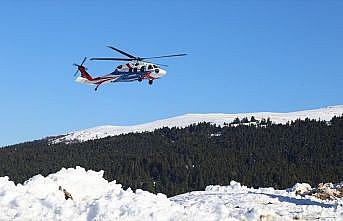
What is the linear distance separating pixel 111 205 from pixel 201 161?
134656 mm

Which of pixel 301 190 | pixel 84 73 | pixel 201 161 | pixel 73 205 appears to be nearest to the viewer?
pixel 73 205

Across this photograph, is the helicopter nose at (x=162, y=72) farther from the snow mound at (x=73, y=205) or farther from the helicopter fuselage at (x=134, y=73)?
the snow mound at (x=73, y=205)

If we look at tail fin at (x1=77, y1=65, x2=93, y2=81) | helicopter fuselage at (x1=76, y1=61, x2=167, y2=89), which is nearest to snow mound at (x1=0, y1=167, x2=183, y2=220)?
helicopter fuselage at (x1=76, y1=61, x2=167, y2=89)

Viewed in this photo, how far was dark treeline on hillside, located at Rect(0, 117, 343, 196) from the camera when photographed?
133625 mm

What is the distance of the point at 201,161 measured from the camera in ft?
513

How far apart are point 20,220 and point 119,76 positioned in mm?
28909

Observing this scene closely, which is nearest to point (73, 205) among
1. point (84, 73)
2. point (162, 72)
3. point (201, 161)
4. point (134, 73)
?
point (162, 72)

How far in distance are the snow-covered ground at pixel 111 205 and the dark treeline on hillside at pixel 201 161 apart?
95166 millimetres

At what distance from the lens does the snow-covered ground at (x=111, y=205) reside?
72.1 ft

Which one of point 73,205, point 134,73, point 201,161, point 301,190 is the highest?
point 201,161

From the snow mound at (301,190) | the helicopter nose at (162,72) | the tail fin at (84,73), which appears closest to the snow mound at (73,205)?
the snow mound at (301,190)

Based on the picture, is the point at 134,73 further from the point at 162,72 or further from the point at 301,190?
the point at 301,190

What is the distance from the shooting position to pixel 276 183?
12750 cm

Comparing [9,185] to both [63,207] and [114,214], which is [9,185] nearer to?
[63,207]
